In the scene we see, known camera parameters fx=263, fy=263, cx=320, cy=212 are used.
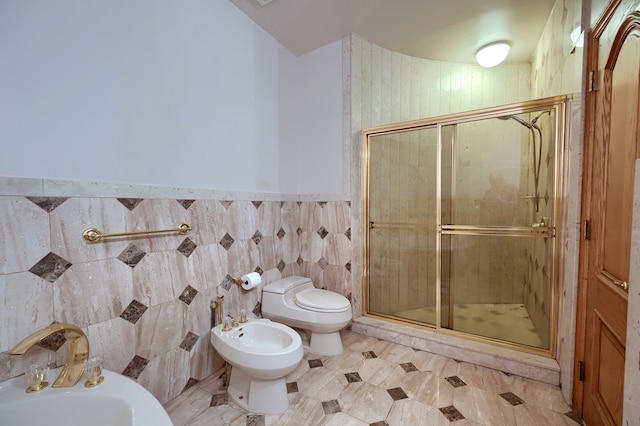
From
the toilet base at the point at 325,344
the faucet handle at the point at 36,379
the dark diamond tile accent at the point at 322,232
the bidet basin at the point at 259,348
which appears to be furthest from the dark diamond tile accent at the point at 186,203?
the toilet base at the point at 325,344

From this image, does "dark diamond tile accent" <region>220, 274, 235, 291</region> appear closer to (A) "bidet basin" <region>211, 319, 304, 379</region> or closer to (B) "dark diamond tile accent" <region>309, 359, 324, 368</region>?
(A) "bidet basin" <region>211, 319, 304, 379</region>

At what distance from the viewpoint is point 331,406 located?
4.63 ft

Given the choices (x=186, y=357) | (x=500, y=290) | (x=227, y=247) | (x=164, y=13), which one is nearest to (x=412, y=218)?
(x=500, y=290)

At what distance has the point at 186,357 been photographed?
60.3 inches

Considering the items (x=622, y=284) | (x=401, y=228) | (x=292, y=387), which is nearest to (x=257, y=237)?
(x=292, y=387)

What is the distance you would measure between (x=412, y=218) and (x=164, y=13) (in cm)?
221

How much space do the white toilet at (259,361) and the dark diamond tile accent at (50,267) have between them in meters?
0.77

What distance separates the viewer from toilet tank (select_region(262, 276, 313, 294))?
200 centimetres

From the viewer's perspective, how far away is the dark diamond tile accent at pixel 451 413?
1323 mm

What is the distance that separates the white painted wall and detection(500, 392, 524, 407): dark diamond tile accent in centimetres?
201

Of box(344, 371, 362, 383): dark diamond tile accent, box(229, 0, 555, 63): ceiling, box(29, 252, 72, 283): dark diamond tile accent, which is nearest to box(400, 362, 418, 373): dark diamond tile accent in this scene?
box(344, 371, 362, 383): dark diamond tile accent

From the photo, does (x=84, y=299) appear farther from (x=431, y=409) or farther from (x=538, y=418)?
(x=538, y=418)

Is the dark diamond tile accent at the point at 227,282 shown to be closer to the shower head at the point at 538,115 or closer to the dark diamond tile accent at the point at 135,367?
the dark diamond tile accent at the point at 135,367

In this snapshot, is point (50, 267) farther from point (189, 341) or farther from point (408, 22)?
point (408, 22)
